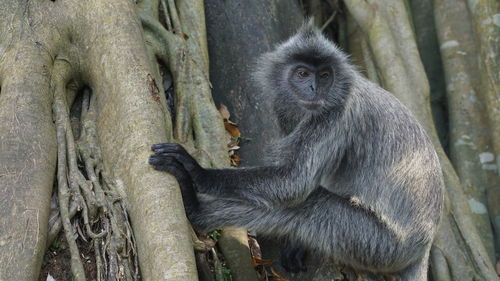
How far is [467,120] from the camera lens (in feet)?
26.1

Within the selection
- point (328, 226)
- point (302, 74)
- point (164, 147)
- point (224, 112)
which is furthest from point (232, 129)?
point (164, 147)

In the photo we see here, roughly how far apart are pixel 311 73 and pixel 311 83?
105mm

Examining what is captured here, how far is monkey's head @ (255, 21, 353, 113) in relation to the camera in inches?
211

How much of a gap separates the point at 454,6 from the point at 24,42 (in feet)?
18.4

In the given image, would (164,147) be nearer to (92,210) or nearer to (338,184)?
(92,210)

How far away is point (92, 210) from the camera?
4199mm

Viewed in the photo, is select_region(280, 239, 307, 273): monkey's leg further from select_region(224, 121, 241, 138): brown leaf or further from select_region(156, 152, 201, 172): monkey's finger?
select_region(224, 121, 241, 138): brown leaf

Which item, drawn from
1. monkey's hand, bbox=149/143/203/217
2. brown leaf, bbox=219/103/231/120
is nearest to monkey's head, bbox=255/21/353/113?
brown leaf, bbox=219/103/231/120

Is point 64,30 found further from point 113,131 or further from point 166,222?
point 166,222

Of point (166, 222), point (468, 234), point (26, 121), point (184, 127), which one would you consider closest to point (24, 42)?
point (26, 121)

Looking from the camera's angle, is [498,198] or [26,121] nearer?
[26,121]

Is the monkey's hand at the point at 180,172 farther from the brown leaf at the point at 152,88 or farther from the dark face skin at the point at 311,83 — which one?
the dark face skin at the point at 311,83

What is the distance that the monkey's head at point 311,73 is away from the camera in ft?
17.6

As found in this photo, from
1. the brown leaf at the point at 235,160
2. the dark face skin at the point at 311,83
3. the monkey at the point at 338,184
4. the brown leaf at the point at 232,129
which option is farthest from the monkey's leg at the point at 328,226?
the brown leaf at the point at 232,129
